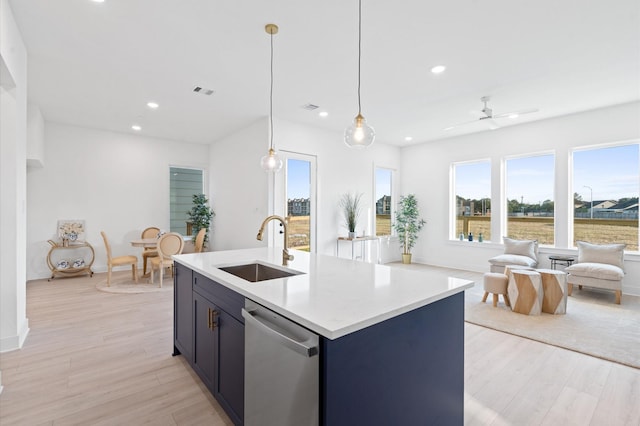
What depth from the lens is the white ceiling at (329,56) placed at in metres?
2.58

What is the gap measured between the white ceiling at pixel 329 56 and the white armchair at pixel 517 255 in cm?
227

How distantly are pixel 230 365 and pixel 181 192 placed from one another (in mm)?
6362

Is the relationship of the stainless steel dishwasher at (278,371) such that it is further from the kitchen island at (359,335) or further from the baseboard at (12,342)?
the baseboard at (12,342)

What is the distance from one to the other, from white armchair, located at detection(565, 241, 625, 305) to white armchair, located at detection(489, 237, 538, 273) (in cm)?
59

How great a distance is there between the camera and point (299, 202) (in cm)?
581

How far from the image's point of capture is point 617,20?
2.67 meters

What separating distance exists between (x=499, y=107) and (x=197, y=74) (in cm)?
446

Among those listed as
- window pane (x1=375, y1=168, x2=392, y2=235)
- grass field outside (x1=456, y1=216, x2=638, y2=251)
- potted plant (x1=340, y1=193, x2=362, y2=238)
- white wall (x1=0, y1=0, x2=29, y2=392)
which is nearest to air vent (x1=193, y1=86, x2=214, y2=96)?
white wall (x1=0, y1=0, x2=29, y2=392)

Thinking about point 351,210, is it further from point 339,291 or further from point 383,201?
point 339,291

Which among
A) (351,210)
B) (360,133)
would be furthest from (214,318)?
(351,210)

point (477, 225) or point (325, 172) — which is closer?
point (325, 172)

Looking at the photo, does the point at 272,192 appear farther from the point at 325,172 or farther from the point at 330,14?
the point at 330,14

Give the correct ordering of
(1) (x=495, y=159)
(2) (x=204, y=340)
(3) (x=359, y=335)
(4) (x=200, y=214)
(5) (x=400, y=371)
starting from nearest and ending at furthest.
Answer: (3) (x=359, y=335) → (5) (x=400, y=371) → (2) (x=204, y=340) → (1) (x=495, y=159) → (4) (x=200, y=214)

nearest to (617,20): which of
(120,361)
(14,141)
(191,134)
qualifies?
(120,361)
